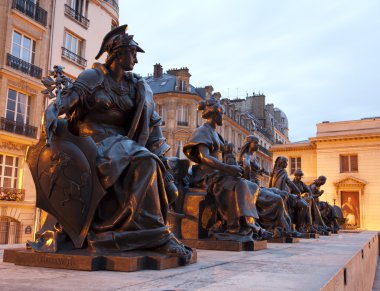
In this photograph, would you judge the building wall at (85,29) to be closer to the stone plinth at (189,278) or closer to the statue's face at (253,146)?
the statue's face at (253,146)

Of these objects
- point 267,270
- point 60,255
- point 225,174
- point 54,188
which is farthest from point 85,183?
point 225,174

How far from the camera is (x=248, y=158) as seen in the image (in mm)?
7438

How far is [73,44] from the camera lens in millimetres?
24641

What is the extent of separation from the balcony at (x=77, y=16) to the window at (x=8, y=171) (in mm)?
8433

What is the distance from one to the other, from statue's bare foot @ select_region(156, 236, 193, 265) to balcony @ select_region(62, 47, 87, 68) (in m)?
21.2

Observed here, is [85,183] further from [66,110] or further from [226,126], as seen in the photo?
[226,126]

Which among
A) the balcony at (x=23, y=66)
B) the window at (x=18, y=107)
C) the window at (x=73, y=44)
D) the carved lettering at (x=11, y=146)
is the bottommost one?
the carved lettering at (x=11, y=146)

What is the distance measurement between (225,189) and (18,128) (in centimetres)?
1604

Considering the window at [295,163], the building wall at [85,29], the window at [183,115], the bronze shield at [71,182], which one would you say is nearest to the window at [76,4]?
the building wall at [85,29]

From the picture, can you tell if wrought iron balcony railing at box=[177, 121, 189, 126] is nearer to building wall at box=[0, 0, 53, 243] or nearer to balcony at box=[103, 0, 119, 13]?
balcony at box=[103, 0, 119, 13]

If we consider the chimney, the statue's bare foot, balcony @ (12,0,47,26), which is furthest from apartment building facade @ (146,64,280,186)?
the statue's bare foot

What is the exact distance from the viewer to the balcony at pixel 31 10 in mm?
20688

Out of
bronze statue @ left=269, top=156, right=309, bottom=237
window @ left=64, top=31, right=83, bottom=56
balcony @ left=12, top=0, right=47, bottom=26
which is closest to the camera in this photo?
bronze statue @ left=269, top=156, right=309, bottom=237

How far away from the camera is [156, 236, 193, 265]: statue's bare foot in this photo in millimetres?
3631
